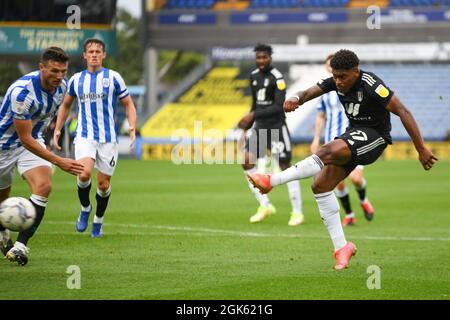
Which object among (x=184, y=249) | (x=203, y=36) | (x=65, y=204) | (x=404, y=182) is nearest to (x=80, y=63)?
(x=203, y=36)

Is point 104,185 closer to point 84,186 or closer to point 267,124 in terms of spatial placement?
point 84,186

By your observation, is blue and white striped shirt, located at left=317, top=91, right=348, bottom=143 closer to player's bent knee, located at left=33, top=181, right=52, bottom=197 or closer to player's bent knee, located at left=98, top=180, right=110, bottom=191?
player's bent knee, located at left=98, top=180, right=110, bottom=191

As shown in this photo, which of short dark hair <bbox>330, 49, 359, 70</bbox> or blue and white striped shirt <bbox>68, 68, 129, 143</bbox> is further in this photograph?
blue and white striped shirt <bbox>68, 68, 129, 143</bbox>

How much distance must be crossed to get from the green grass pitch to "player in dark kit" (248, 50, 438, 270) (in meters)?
0.72

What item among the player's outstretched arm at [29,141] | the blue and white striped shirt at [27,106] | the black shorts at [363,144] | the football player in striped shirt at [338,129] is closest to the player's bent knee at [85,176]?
the blue and white striped shirt at [27,106]

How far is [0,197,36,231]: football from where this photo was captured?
938 cm

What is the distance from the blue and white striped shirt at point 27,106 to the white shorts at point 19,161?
0.08m

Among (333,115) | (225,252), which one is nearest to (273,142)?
(333,115)

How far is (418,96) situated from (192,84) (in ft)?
34.7

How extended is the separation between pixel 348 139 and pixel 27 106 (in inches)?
130

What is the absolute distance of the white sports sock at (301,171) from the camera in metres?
9.77

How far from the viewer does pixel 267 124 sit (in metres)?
15.4

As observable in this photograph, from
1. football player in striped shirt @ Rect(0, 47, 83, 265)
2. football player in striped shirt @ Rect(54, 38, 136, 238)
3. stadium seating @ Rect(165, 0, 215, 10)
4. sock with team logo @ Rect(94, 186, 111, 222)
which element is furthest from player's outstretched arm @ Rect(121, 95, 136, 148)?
stadium seating @ Rect(165, 0, 215, 10)

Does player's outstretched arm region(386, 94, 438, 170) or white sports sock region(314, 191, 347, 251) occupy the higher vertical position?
player's outstretched arm region(386, 94, 438, 170)
